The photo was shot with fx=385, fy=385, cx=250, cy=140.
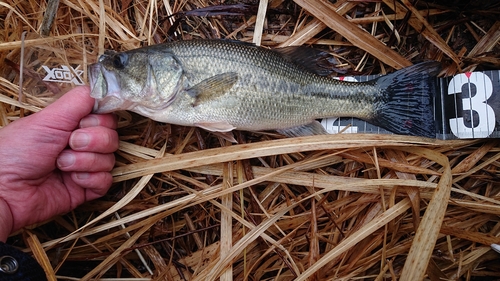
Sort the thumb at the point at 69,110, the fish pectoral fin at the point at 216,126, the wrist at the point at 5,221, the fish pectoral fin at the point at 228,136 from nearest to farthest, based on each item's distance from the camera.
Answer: the wrist at the point at 5,221
the thumb at the point at 69,110
the fish pectoral fin at the point at 216,126
the fish pectoral fin at the point at 228,136

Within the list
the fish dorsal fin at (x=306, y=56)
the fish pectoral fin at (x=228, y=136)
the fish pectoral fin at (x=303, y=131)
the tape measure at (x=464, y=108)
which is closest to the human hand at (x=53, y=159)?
the fish pectoral fin at (x=228, y=136)

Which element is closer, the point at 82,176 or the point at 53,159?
the point at 53,159

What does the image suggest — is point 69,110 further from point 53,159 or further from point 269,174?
point 269,174

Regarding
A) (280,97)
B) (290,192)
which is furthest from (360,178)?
(280,97)

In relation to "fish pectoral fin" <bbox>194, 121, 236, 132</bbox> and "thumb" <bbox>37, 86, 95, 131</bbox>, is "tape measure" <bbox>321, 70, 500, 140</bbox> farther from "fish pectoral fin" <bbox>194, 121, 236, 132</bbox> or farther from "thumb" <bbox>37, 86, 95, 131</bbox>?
"thumb" <bbox>37, 86, 95, 131</bbox>

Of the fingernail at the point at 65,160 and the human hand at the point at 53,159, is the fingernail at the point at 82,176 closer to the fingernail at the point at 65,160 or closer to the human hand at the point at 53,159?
the human hand at the point at 53,159

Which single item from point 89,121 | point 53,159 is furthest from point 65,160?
point 89,121

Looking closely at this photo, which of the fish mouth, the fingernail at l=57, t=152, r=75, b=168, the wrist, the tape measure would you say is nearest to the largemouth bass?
the fish mouth
